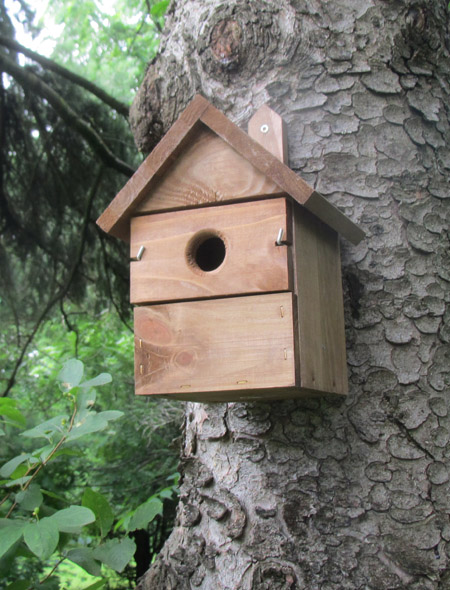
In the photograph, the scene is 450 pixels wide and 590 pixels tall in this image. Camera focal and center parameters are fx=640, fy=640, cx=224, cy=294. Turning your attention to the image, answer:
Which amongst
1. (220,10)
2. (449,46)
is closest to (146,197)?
(220,10)

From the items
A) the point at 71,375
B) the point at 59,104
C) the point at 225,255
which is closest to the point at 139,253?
the point at 225,255

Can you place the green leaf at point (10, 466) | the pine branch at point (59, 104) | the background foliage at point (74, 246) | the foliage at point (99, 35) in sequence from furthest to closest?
the foliage at point (99, 35) → the background foliage at point (74, 246) → the pine branch at point (59, 104) → the green leaf at point (10, 466)

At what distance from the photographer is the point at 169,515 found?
3545 millimetres

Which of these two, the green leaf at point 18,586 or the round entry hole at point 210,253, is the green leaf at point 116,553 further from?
the round entry hole at point 210,253

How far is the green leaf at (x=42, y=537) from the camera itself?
115cm

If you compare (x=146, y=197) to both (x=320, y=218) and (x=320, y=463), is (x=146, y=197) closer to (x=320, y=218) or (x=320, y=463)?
(x=320, y=218)

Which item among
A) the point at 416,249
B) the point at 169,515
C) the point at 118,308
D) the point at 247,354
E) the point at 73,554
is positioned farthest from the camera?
the point at 118,308

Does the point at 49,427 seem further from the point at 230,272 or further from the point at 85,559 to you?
the point at 230,272

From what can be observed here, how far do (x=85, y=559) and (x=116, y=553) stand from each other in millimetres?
67

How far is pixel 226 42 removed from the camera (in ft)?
5.70

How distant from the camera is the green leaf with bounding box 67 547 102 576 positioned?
4.55 feet

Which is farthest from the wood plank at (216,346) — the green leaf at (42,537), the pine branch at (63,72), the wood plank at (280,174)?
the pine branch at (63,72)

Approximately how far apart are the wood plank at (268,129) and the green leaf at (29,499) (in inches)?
37.9

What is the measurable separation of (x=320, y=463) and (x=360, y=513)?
0.45 ft
